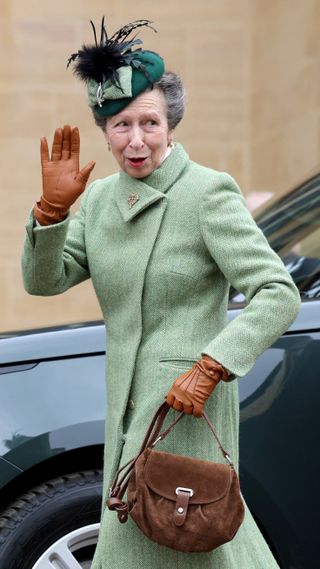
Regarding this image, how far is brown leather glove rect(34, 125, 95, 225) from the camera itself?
3168 millimetres

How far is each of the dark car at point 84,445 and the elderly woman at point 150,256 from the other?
0.55 metres

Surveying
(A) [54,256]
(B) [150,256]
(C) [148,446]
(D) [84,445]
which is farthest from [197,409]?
(D) [84,445]

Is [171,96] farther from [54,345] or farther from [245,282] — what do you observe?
[54,345]

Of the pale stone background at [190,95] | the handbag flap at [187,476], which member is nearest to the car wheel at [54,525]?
the handbag flap at [187,476]

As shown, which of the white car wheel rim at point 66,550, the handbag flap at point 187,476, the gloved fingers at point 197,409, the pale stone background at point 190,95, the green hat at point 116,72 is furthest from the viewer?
the pale stone background at point 190,95

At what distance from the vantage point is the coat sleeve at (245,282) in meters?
3.04

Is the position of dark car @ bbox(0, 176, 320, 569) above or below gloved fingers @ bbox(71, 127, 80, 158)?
below

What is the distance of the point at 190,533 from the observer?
3.06 metres

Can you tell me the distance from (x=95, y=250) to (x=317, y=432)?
99cm

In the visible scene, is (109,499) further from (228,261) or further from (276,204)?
(276,204)

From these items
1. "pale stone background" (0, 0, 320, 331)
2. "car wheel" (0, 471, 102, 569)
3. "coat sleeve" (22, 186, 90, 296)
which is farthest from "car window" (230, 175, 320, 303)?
"pale stone background" (0, 0, 320, 331)

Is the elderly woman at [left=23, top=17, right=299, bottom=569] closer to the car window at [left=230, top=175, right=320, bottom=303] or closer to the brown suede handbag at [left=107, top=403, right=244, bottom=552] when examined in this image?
the brown suede handbag at [left=107, top=403, right=244, bottom=552]

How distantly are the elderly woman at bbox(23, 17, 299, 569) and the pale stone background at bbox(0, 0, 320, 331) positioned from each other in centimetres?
549

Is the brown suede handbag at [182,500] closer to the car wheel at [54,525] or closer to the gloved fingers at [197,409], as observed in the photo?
the gloved fingers at [197,409]
